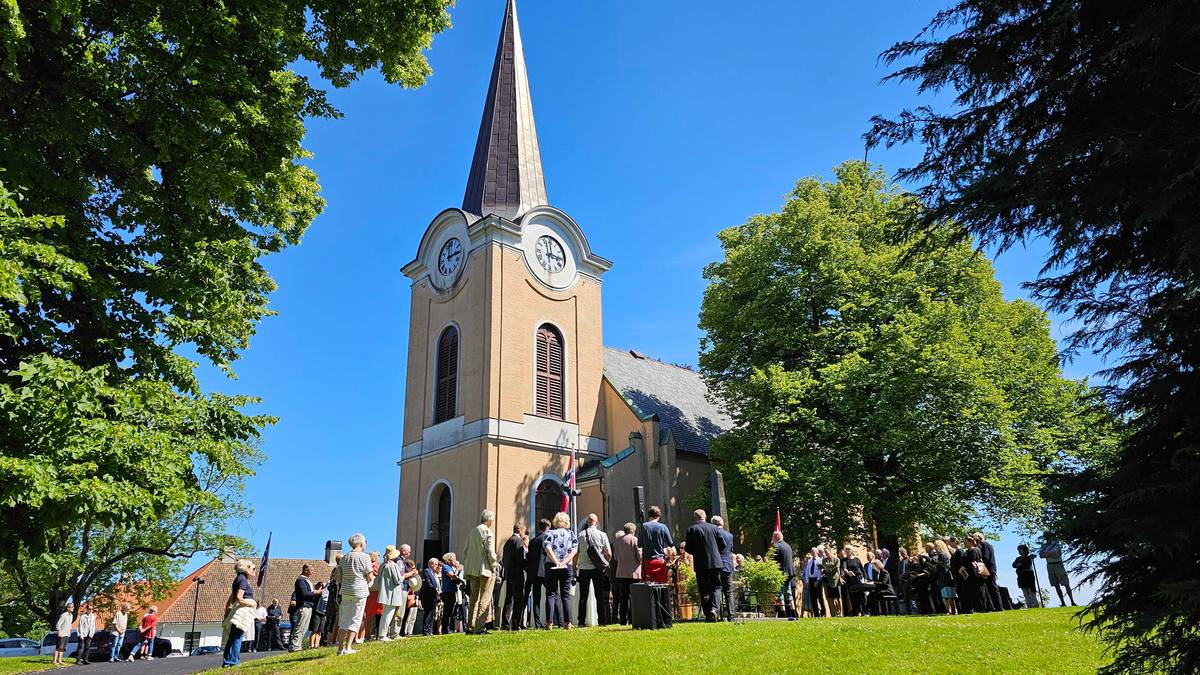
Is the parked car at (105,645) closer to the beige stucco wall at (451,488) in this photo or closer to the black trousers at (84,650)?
the black trousers at (84,650)

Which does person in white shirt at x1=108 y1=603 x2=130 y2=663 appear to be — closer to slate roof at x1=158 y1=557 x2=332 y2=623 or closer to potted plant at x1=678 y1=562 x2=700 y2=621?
potted plant at x1=678 y1=562 x2=700 y2=621

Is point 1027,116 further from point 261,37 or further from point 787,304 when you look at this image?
point 787,304

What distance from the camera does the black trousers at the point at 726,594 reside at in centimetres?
1182

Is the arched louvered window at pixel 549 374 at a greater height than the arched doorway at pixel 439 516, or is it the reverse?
the arched louvered window at pixel 549 374

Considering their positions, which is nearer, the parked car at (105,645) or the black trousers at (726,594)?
the black trousers at (726,594)

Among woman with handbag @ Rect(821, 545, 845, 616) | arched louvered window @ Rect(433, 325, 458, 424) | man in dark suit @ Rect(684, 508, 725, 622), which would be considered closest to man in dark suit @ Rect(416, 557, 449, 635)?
man in dark suit @ Rect(684, 508, 725, 622)

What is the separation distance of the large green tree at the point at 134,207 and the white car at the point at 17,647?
1678 inches

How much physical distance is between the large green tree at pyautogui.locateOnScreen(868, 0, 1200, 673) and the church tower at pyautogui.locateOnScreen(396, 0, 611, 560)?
1901 cm

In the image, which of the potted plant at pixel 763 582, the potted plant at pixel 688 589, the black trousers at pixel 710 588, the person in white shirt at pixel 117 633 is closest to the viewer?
the black trousers at pixel 710 588

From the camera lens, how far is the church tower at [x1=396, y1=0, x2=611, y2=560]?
2369cm

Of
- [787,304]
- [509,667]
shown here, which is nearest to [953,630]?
[509,667]

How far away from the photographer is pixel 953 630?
32.2ft

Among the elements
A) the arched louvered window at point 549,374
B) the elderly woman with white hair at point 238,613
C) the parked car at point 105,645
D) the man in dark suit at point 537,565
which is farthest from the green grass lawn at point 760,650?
the arched louvered window at point 549,374

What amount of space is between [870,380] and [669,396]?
461 inches
